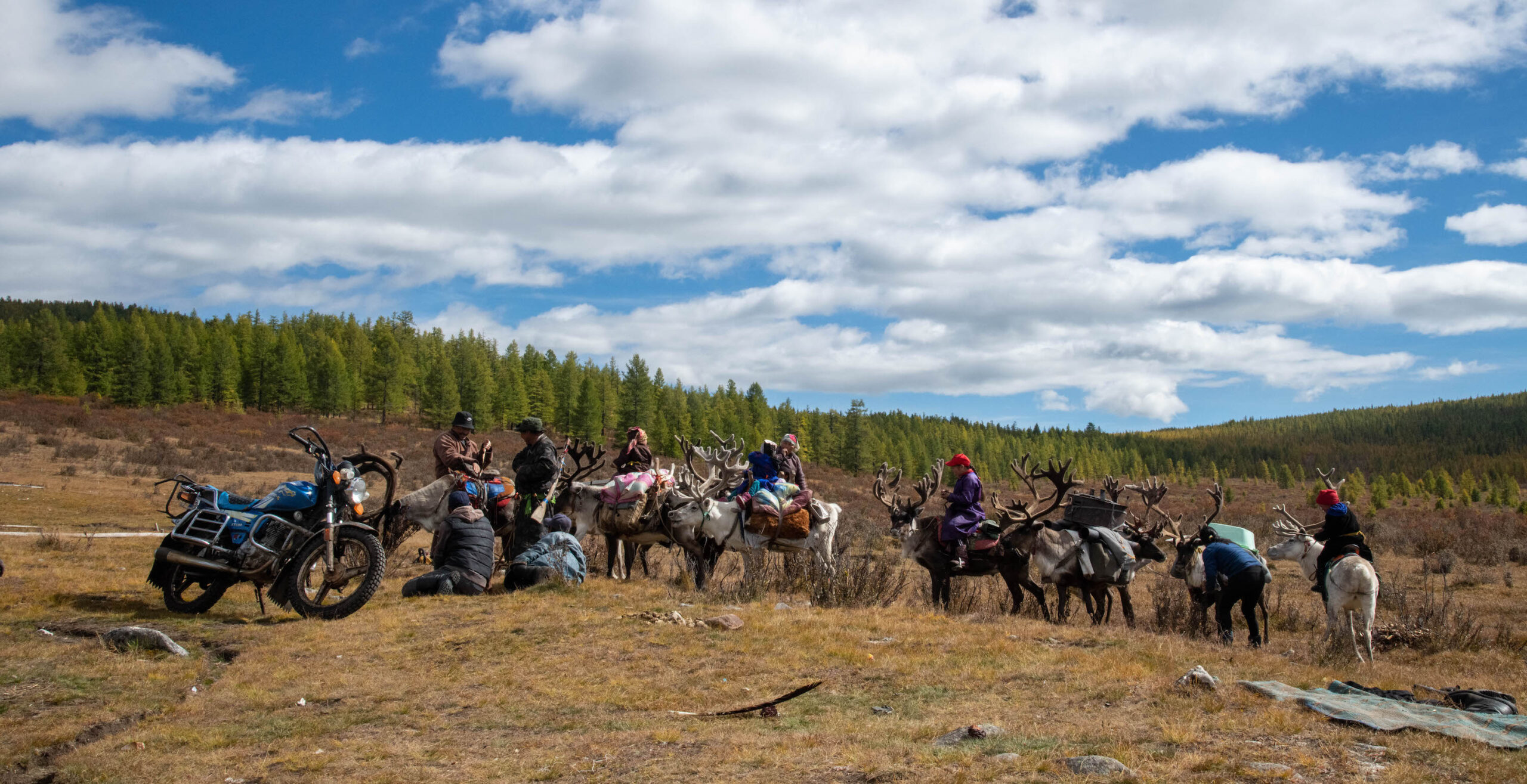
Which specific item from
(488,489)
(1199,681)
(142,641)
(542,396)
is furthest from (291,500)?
(542,396)

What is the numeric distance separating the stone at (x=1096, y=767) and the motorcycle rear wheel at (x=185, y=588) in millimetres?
8567

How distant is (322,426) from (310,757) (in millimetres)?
62227

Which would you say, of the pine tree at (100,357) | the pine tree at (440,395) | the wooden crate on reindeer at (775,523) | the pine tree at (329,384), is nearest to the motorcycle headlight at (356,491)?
the wooden crate on reindeer at (775,523)

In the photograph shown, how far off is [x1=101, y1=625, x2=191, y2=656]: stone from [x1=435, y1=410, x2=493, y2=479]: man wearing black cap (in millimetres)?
3885

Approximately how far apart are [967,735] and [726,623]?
13.1 ft

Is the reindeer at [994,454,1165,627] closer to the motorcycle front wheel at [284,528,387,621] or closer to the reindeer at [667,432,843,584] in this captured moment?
the reindeer at [667,432,843,584]

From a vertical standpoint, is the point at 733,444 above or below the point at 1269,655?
above

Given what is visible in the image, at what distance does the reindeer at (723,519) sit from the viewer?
1277 centimetres

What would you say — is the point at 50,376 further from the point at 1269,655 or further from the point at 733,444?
the point at 1269,655

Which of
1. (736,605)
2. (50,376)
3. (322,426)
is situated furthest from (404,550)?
(50,376)

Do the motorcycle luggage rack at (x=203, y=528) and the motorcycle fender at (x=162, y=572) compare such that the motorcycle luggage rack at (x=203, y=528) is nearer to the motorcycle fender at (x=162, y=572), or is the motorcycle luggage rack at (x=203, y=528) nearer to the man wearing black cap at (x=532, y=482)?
the motorcycle fender at (x=162, y=572)

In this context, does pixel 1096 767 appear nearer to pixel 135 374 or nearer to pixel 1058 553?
pixel 1058 553

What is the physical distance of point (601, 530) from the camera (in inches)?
531

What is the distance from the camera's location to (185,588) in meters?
9.33
